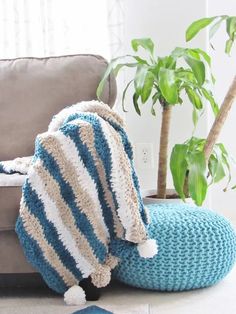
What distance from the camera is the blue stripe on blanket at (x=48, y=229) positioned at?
1.33 meters

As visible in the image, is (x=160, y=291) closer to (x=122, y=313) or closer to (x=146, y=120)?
(x=122, y=313)

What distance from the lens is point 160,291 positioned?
1.51 metres

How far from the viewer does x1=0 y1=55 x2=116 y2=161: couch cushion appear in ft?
5.96

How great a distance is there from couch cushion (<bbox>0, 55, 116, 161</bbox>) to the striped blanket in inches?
16.9

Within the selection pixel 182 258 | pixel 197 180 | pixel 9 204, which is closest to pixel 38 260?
pixel 9 204

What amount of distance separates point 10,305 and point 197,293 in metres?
0.56

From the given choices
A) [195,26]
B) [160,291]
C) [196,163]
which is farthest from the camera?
[195,26]

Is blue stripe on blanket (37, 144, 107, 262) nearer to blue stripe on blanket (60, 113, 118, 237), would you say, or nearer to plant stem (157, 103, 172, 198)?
blue stripe on blanket (60, 113, 118, 237)

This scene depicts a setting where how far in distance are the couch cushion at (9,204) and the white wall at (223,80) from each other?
5.03 feet

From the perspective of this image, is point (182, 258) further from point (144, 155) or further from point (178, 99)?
point (144, 155)

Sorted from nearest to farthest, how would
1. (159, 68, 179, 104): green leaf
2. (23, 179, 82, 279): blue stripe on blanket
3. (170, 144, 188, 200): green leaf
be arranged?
(23, 179, 82, 279): blue stripe on blanket
(159, 68, 179, 104): green leaf
(170, 144, 188, 200): green leaf

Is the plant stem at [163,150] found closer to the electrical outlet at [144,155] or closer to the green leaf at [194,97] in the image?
the green leaf at [194,97]

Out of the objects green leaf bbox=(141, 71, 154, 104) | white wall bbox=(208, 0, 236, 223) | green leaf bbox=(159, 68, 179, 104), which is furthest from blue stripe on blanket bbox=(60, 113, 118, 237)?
white wall bbox=(208, 0, 236, 223)

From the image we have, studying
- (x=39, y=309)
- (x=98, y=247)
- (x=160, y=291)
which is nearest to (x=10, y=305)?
(x=39, y=309)
